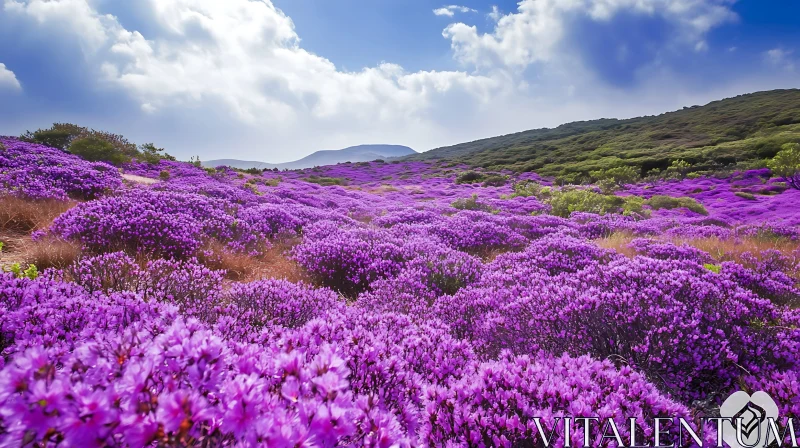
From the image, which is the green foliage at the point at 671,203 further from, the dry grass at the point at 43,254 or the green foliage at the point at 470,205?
the dry grass at the point at 43,254

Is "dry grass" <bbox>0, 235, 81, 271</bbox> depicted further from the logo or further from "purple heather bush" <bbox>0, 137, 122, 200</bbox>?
the logo

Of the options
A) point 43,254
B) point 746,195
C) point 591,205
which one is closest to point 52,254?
point 43,254

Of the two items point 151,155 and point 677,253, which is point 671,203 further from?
point 151,155

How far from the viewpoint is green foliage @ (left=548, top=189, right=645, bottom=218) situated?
1836 centimetres

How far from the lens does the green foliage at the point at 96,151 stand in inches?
936

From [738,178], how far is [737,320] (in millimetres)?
→ 32052

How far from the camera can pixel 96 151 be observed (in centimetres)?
2386

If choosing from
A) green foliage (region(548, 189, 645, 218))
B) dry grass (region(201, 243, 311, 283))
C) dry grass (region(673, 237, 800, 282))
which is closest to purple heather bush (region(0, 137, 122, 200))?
dry grass (region(201, 243, 311, 283))

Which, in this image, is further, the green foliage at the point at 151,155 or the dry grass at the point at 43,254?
the green foliage at the point at 151,155

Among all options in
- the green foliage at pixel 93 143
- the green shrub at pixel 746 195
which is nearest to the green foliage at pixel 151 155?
the green foliage at pixel 93 143

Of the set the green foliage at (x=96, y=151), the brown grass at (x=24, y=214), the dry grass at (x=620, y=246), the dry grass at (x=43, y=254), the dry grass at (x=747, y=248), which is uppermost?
the green foliage at (x=96, y=151)

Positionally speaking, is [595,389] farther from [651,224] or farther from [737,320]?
[651,224]

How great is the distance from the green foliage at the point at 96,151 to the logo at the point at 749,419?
100ft

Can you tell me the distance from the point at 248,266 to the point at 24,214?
213 inches
